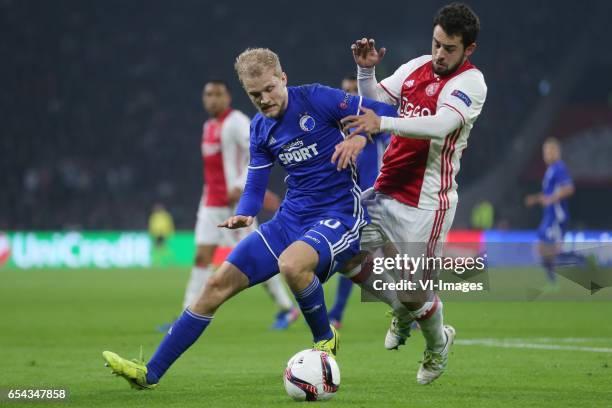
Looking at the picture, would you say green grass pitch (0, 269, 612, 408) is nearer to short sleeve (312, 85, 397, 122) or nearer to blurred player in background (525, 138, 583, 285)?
short sleeve (312, 85, 397, 122)

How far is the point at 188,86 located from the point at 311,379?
81.8 ft

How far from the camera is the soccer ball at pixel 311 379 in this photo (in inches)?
203

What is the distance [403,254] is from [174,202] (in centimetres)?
2196

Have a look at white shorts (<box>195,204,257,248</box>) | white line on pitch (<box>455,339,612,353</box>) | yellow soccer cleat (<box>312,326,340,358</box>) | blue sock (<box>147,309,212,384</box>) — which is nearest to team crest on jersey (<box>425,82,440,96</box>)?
yellow soccer cleat (<box>312,326,340,358</box>)

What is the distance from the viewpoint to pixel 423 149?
19.3ft

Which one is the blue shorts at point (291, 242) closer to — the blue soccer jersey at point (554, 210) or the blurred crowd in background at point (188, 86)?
→ the blue soccer jersey at point (554, 210)

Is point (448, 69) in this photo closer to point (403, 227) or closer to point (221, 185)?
point (403, 227)

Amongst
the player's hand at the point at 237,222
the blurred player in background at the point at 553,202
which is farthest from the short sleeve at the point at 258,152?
the blurred player in background at the point at 553,202

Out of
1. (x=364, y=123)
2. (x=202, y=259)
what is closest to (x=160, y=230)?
(x=202, y=259)

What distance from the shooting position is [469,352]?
7.69 m

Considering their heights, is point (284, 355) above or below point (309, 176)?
below

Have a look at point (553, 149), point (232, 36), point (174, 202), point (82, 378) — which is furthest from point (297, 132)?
point (232, 36)

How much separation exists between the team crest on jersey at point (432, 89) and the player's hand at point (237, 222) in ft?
4.15

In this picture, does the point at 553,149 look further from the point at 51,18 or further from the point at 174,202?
the point at 51,18
